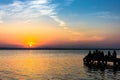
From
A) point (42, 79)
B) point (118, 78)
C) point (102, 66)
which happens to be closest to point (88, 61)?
point (102, 66)

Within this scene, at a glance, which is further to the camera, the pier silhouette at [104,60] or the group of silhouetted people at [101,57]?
the group of silhouetted people at [101,57]

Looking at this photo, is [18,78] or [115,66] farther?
[115,66]

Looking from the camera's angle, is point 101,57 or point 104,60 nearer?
point 104,60

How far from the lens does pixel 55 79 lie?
118 ft

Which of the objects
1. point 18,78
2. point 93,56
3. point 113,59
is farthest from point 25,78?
point 93,56

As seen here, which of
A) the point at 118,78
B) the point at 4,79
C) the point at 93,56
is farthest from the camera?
the point at 93,56

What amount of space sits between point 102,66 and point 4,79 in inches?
1027

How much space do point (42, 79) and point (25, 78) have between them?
110 inches

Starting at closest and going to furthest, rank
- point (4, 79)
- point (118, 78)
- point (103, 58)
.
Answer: point (4, 79)
point (118, 78)
point (103, 58)

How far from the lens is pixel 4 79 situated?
35906 millimetres

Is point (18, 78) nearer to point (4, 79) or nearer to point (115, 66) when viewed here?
point (4, 79)

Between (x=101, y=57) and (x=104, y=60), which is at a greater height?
(x=101, y=57)

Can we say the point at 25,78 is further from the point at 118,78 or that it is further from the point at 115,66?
the point at 115,66

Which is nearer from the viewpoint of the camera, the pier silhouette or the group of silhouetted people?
the pier silhouette
